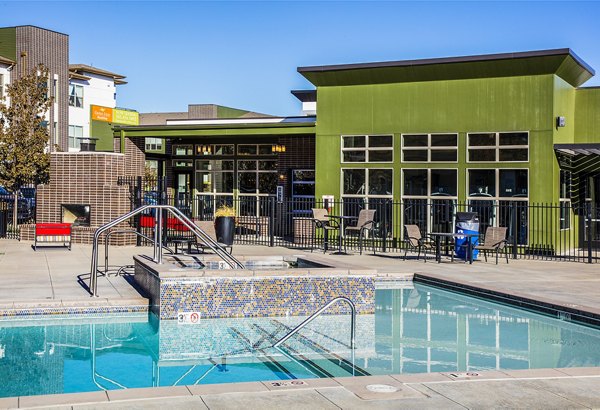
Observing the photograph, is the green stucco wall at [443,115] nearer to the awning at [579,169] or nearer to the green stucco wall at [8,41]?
the awning at [579,169]

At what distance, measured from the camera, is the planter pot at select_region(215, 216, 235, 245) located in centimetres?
1898

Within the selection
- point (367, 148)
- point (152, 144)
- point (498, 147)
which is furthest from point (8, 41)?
point (498, 147)

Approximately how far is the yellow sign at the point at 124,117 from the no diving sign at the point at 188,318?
4101cm

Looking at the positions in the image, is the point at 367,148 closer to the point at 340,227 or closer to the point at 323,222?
the point at 323,222

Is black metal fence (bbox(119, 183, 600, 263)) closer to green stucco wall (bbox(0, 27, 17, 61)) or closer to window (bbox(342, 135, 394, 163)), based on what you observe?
window (bbox(342, 135, 394, 163))

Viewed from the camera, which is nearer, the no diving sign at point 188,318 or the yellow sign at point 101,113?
the no diving sign at point 188,318

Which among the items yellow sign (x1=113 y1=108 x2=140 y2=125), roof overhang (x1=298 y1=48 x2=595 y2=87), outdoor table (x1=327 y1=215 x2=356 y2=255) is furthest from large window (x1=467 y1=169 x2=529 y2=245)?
yellow sign (x1=113 y1=108 x2=140 y2=125)

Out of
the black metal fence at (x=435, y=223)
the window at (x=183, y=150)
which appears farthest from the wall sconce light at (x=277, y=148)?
the window at (x=183, y=150)

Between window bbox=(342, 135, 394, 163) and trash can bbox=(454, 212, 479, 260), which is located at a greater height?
window bbox=(342, 135, 394, 163)

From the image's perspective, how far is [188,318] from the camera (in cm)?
1122

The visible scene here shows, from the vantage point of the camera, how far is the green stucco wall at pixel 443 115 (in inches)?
→ 814

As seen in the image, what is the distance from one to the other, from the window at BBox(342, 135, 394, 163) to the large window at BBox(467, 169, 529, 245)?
256 centimetres

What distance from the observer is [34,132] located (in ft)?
82.9

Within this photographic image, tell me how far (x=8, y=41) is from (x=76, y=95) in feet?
25.3
